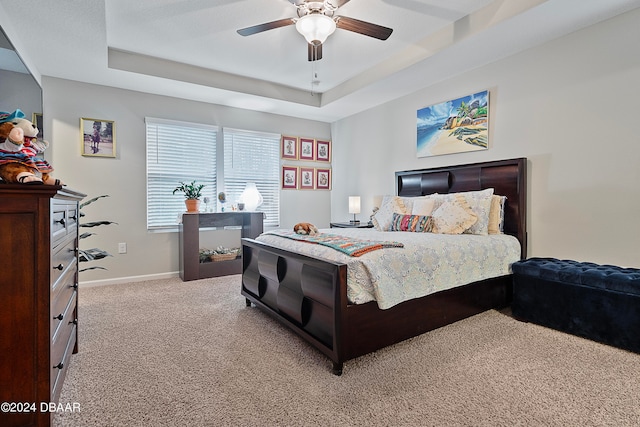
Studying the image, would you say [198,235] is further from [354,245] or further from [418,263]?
[418,263]

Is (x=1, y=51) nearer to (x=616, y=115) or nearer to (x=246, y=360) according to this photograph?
(x=246, y=360)

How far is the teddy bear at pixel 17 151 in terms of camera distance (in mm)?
1187

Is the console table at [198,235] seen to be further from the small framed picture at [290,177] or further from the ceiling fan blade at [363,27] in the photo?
the ceiling fan blade at [363,27]

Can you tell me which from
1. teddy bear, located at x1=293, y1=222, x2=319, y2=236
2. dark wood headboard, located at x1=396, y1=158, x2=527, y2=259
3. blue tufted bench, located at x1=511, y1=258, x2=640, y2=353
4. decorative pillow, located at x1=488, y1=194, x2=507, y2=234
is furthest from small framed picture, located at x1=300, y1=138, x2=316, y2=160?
blue tufted bench, located at x1=511, y1=258, x2=640, y2=353

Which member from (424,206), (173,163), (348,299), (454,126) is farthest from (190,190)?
(454,126)

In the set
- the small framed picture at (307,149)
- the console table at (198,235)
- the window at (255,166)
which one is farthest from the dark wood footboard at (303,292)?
the small framed picture at (307,149)

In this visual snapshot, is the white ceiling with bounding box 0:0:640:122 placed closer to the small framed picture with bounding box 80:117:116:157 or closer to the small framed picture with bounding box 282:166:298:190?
the small framed picture with bounding box 80:117:116:157

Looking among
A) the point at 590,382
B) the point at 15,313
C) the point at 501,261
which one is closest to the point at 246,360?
the point at 15,313

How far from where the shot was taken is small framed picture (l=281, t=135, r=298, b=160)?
5512 millimetres

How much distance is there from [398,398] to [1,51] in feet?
12.0

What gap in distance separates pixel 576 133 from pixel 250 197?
12.8 feet

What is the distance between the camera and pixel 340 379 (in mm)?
1881

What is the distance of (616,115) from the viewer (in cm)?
267

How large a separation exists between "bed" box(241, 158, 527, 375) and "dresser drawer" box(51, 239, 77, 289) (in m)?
1.33
